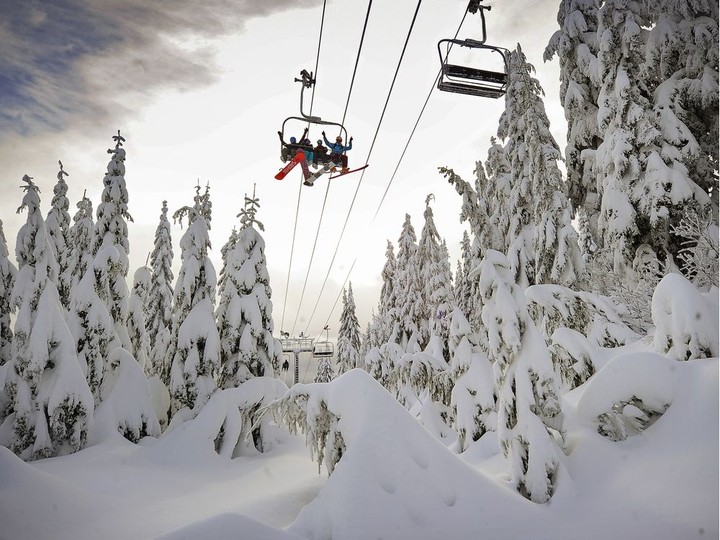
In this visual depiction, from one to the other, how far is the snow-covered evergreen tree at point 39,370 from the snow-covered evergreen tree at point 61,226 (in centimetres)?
704

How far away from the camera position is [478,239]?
15391 mm

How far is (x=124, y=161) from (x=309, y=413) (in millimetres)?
16958

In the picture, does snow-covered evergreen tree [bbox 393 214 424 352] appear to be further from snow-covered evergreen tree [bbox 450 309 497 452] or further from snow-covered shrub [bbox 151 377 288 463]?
snow-covered evergreen tree [bbox 450 309 497 452]

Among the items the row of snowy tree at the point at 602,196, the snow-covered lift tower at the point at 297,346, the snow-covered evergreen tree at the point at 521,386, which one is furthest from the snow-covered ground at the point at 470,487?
the snow-covered lift tower at the point at 297,346

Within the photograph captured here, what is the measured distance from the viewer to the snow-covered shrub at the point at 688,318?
679 cm

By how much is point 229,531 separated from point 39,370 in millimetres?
12770

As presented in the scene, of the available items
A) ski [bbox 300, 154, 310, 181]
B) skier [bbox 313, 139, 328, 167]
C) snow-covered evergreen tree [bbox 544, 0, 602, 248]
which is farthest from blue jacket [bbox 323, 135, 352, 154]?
snow-covered evergreen tree [bbox 544, 0, 602, 248]

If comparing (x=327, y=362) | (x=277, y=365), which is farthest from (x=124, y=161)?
(x=327, y=362)

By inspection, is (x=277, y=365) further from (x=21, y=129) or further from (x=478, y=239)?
(x=21, y=129)

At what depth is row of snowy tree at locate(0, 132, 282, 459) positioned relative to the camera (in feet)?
47.7

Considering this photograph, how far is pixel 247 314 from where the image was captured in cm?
1864

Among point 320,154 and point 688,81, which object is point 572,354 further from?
point 688,81

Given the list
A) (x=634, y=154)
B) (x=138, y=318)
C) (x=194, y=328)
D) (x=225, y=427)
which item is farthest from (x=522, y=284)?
(x=138, y=318)

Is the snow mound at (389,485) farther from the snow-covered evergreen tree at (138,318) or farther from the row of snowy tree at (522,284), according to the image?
the snow-covered evergreen tree at (138,318)
